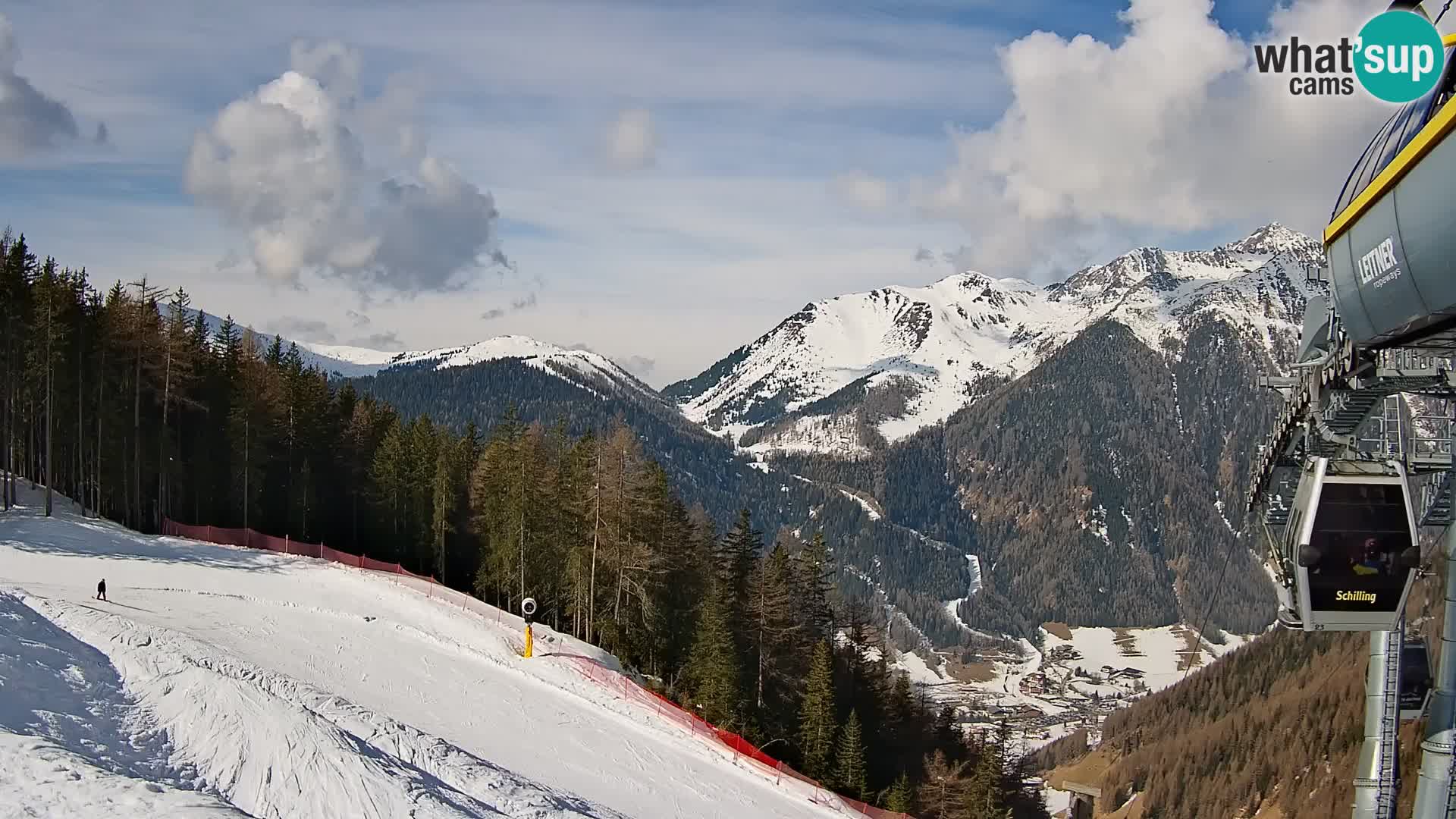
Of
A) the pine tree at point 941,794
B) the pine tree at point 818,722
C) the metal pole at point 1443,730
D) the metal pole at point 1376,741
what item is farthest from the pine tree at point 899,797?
the metal pole at point 1443,730

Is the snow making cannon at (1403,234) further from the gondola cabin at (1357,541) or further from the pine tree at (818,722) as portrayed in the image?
the pine tree at (818,722)

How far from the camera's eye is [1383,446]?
19250 millimetres

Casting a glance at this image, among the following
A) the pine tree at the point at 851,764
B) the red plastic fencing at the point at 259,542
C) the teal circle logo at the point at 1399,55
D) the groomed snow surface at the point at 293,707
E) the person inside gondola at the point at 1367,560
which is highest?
the teal circle logo at the point at 1399,55

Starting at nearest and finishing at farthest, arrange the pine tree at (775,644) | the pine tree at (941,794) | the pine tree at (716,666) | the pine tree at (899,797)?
the pine tree at (716,666) < the pine tree at (899,797) < the pine tree at (941,794) < the pine tree at (775,644)

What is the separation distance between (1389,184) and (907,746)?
54.4m

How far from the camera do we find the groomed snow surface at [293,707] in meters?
19.3

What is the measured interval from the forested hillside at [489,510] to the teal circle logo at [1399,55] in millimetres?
33826

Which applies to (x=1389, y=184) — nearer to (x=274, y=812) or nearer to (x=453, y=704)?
(x=274, y=812)

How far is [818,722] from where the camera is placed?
151 feet

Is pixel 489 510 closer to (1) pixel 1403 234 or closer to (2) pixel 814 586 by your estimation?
(2) pixel 814 586

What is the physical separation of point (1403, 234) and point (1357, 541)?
1116 centimetres

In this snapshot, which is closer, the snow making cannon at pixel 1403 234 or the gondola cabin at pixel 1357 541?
the snow making cannon at pixel 1403 234

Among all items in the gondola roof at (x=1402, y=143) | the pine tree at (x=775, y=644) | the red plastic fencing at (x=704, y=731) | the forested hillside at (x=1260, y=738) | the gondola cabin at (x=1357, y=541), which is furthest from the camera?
the forested hillside at (x=1260, y=738)

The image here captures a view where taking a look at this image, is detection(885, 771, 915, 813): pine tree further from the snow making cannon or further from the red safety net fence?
the snow making cannon
